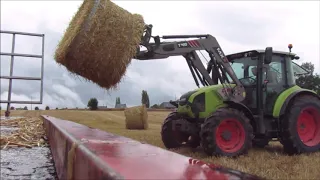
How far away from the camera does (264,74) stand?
736cm

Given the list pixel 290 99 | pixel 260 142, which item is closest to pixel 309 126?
pixel 290 99

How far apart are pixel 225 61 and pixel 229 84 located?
520mm

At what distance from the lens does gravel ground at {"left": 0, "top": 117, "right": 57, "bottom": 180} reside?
3.87 metres

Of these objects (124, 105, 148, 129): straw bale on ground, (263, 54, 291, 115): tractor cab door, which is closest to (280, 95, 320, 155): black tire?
(263, 54, 291, 115): tractor cab door

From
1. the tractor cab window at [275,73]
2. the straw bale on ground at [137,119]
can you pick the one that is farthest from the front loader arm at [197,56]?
the straw bale on ground at [137,119]

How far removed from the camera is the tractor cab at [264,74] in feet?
23.9

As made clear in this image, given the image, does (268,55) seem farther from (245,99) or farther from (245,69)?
(245,99)

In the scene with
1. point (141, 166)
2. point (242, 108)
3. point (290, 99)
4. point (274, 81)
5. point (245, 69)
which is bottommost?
point (141, 166)

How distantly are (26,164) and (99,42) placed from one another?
1946mm

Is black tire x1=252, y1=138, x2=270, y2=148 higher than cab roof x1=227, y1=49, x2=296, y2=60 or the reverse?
the reverse

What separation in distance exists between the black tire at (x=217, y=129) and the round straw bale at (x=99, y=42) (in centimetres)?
182

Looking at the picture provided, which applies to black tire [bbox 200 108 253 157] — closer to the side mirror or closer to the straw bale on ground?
the side mirror

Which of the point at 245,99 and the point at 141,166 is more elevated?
the point at 245,99

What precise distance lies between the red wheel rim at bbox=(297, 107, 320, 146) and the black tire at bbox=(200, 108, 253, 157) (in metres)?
1.38
